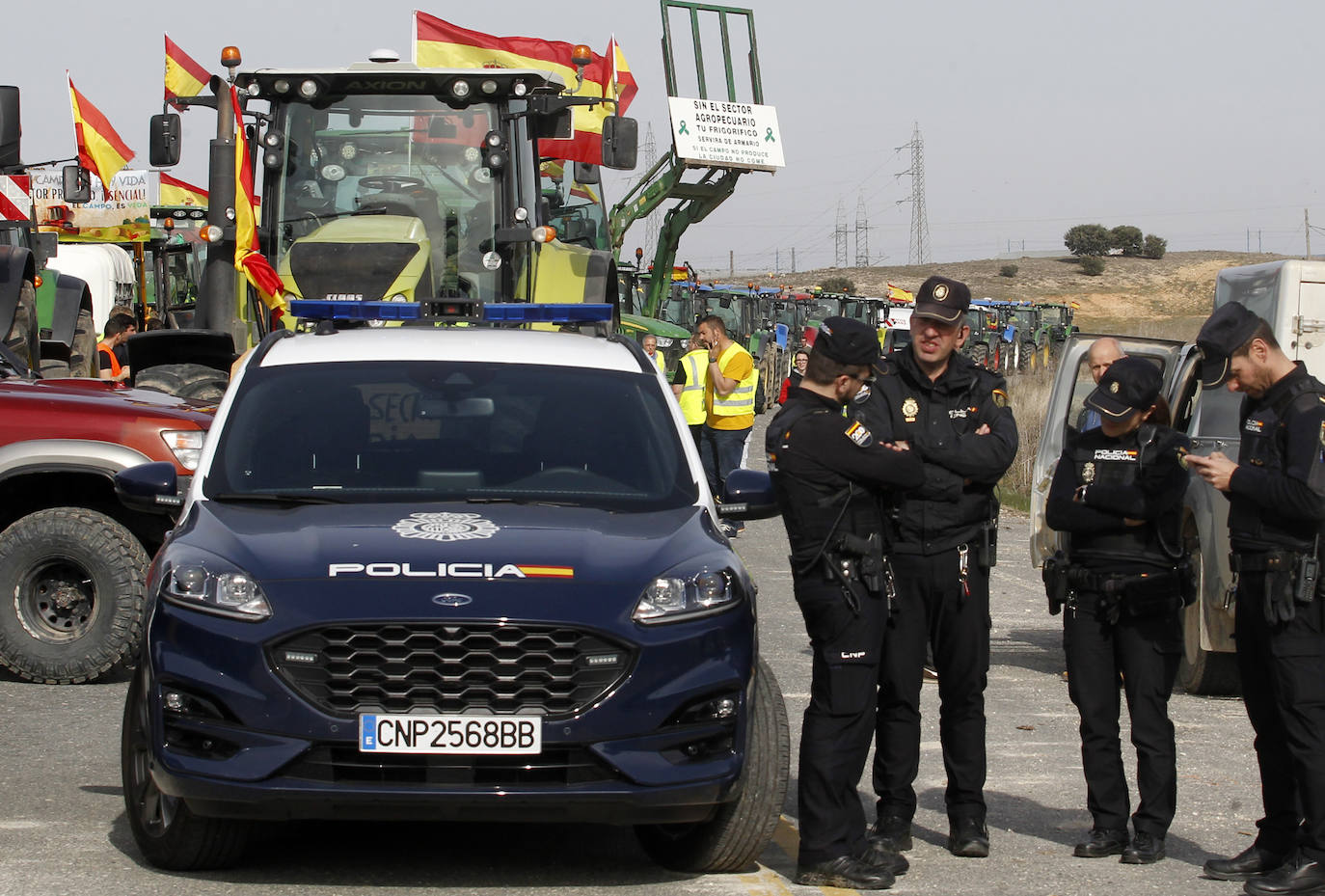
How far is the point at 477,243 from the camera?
1228 cm

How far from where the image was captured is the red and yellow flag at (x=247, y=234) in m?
11.7

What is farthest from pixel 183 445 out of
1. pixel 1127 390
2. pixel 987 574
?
pixel 1127 390

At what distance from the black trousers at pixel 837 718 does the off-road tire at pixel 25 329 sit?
824 centimetres

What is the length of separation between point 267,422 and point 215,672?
54.8 inches

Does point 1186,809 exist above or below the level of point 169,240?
below

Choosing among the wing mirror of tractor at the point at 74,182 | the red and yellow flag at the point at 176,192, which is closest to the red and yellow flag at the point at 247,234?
the wing mirror of tractor at the point at 74,182

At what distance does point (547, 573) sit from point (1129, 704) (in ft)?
7.67

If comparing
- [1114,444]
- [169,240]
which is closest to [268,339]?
[1114,444]

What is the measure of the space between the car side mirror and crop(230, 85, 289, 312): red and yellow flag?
569 centimetres

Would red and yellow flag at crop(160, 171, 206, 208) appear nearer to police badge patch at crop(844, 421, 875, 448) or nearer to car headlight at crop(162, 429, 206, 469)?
car headlight at crop(162, 429, 206, 469)

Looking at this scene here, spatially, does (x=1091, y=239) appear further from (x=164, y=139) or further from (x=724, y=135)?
(x=164, y=139)

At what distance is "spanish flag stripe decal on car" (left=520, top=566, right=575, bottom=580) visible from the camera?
553 cm

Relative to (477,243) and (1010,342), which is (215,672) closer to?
(477,243)

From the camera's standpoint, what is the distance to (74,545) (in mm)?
9094
